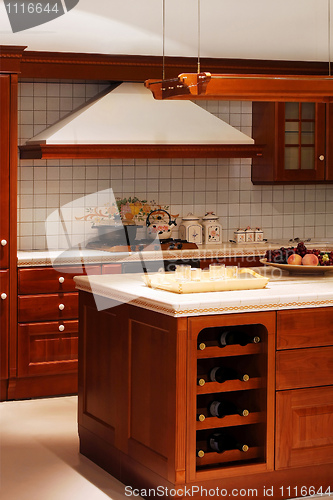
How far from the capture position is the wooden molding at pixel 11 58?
5105mm

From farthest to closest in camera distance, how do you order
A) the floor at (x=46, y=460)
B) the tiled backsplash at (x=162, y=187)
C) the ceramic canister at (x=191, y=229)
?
the ceramic canister at (x=191, y=229)
the tiled backsplash at (x=162, y=187)
the floor at (x=46, y=460)

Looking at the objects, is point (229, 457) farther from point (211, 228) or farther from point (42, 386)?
point (211, 228)

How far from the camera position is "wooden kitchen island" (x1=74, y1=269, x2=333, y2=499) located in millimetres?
3293

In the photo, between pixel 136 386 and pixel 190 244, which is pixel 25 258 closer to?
pixel 190 244

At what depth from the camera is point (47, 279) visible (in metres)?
5.30

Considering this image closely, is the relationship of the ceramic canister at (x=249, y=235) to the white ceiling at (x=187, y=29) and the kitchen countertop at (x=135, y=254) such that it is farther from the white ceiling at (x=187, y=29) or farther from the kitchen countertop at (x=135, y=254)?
the white ceiling at (x=187, y=29)

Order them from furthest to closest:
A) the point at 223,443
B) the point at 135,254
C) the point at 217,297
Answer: the point at 135,254 < the point at 223,443 < the point at 217,297

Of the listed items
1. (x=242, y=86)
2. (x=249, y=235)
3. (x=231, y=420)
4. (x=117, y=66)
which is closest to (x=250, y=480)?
(x=231, y=420)

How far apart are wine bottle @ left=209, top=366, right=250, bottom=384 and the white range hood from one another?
245 cm

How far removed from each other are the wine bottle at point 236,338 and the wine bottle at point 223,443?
1.35 ft

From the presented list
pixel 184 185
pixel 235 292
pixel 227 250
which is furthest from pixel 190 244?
pixel 235 292

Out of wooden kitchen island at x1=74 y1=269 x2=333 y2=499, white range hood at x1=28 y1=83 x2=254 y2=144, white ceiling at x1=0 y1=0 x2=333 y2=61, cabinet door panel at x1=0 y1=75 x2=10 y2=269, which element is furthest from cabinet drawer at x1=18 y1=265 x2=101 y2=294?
wooden kitchen island at x1=74 y1=269 x2=333 y2=499

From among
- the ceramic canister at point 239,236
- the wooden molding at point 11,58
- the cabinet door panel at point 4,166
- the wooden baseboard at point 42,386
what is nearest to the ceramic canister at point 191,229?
the ceramic canister at point 239,236

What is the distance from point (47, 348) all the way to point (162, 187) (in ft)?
5.45
